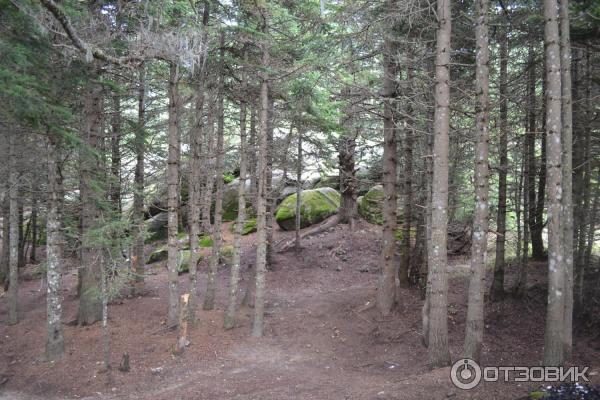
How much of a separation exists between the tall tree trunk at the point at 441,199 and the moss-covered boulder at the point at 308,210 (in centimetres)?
1520

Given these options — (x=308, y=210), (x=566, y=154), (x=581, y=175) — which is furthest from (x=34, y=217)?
(x=581, y=175)

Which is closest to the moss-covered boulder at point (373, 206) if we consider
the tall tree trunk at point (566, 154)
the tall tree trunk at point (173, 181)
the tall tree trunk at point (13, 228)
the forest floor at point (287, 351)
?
the forest floor at point (287, 351)

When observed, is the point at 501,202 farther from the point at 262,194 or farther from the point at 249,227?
the point at 249,227

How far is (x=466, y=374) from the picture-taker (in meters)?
6.44

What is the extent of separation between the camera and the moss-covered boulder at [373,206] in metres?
22.2

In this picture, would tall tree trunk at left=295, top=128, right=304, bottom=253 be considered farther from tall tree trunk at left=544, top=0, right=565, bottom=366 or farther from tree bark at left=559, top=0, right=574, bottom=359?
tall tree trunk at left=544, top=0, right=565, bottom=366

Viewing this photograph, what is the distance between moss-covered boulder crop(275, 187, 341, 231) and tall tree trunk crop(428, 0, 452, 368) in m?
15.2

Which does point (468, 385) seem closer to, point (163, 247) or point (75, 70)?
point (75, 70)

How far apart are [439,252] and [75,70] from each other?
980 centimetres

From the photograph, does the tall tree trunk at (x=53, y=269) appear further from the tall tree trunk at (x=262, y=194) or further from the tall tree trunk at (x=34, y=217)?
the tall tree trunk at (x=262, y=194)

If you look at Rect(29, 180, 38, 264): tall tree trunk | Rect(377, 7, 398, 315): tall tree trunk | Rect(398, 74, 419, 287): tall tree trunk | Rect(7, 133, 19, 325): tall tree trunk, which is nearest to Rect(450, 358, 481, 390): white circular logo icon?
Rect(377, 7, 398, 315): tall tree trunk

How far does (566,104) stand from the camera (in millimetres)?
7504

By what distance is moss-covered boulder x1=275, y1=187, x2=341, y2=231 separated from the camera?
2259 cm

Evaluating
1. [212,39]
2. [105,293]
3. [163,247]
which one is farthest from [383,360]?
[163,247]
